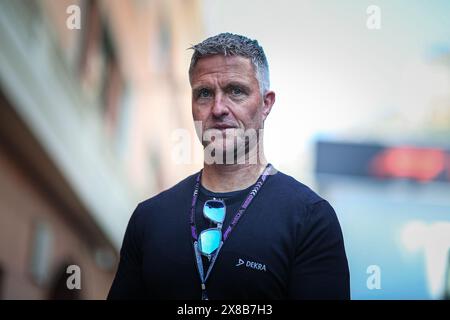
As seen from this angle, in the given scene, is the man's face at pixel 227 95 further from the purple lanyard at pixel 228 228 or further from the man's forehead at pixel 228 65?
the purple lanyard at pixel 228 228

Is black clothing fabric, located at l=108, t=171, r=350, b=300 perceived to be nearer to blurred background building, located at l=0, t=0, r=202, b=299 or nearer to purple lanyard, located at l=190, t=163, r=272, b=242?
purple lanyard, located at l=190, t=163, r=272, b=242

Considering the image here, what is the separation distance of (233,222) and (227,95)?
0.31m

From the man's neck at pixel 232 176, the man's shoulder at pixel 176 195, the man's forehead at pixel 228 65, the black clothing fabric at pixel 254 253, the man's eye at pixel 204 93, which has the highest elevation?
the man's forehead at pixel 228 65

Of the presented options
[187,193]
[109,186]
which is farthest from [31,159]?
[187,193]

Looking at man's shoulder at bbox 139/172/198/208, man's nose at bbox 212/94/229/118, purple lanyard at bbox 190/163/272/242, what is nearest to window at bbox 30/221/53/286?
man's shoulder at bbox 139/172/198/208

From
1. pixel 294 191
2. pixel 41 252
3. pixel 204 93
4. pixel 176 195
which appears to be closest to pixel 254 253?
pixel 294 191

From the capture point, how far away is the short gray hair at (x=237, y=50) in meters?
1.64

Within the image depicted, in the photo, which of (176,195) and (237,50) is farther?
(176,195)

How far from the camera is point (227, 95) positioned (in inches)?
65.4

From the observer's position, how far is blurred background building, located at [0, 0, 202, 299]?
194 inches

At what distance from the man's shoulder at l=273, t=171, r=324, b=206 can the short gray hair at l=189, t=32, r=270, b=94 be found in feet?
0.72

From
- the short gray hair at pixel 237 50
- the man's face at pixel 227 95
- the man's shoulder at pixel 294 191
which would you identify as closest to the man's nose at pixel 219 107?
the man's face at pixel 227 95

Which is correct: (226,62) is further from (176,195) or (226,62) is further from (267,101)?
(176,195)

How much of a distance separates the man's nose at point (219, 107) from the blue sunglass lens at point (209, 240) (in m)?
0.28
